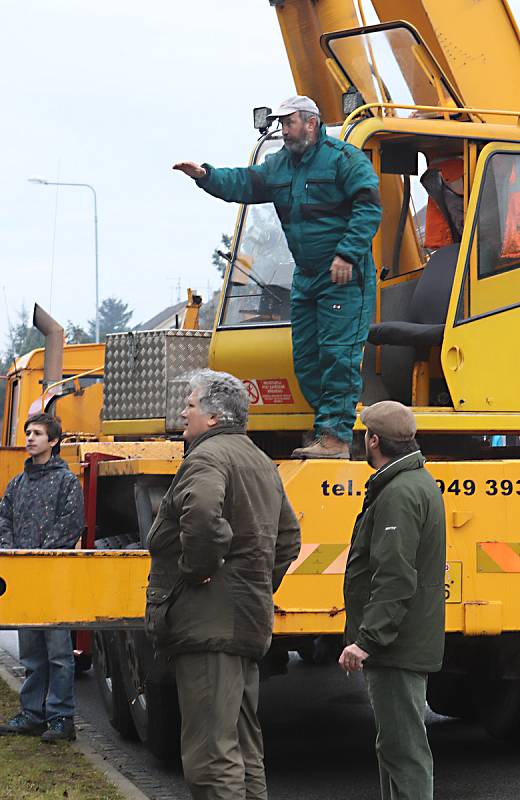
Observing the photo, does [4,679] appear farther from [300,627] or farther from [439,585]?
[439,585]

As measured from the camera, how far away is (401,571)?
5168 millimetres

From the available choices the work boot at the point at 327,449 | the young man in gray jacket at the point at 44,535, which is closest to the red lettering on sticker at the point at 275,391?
the work boot at the point at 327,449

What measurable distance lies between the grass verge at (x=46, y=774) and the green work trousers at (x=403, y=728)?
5.90 feet

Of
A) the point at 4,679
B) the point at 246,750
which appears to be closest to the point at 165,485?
the point at 246,750

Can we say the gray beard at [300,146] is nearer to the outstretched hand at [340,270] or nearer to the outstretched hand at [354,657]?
the outstretched hand at [340,270]

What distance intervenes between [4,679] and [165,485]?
3581 mm

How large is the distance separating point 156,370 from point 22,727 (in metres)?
2.33

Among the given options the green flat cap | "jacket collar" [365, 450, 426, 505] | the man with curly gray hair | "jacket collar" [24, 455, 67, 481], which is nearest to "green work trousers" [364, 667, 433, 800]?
the man with curly gray hair

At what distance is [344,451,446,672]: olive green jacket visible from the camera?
517 cm

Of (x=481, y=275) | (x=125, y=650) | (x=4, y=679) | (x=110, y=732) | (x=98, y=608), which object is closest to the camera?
(x=98, y=608)

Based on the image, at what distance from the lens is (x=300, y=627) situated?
6.57m

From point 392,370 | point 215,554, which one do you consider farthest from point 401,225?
point 215,554

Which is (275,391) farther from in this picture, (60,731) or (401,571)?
(401,571)

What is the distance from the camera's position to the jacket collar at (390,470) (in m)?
5.33
